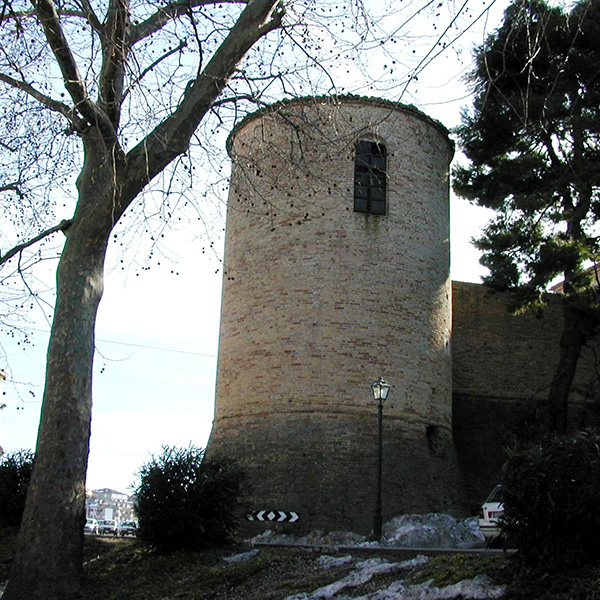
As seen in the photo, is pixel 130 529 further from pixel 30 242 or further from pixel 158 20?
pixel 158 20

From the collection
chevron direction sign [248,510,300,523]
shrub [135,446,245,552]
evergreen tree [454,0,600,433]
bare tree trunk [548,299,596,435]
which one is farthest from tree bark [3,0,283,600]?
bare tree trunk [548,299,596,435]

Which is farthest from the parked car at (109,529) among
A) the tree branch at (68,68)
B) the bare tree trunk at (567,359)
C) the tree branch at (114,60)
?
the tree branch at (68,68)

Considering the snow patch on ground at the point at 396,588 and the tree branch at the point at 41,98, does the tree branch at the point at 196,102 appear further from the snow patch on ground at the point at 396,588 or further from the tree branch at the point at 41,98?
the snow patch on ground at the point at 396,588

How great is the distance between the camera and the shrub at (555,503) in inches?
255

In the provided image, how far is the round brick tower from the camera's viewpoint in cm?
1670

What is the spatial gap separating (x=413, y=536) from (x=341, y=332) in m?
4.90

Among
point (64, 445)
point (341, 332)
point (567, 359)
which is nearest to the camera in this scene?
point (64, 445)

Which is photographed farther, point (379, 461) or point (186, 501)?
point (379, 461)

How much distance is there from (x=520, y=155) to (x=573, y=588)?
16.4 m

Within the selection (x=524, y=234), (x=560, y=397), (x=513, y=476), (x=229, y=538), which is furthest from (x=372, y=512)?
(x=513, y=476)

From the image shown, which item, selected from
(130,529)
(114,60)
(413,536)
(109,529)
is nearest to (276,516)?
(413,536)

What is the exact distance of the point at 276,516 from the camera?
52.4ft

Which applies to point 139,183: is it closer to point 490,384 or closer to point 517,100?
point 517,100

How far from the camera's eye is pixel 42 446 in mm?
9539
